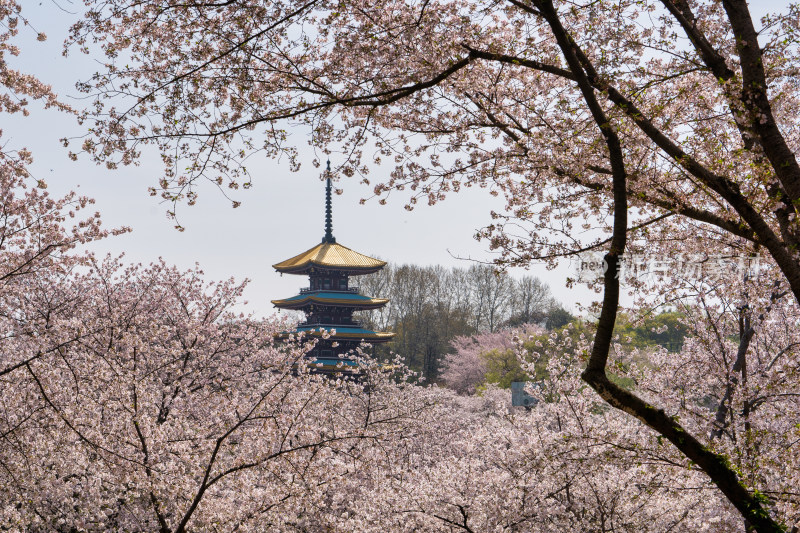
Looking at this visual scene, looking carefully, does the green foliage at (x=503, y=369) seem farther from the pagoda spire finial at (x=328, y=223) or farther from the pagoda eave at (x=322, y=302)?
the pagoda spire finial at (x=328, y=223)

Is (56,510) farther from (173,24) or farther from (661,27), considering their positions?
(661,27)

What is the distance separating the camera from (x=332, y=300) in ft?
122

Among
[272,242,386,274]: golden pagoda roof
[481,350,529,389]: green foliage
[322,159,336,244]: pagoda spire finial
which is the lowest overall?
[481,350,529,389]: green foliage

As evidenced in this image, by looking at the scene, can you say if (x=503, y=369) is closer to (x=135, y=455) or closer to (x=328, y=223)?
(x=328, y=223)

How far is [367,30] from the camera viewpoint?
17.7 ft

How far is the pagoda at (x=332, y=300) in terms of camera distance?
36469 millimetres

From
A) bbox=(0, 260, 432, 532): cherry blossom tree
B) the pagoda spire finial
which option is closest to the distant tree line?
the pagoda spire finial


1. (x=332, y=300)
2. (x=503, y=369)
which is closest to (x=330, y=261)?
(x=332, y=300)

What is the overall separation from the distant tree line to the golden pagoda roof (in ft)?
20.9

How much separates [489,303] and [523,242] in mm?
43678

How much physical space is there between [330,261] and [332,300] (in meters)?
3.17

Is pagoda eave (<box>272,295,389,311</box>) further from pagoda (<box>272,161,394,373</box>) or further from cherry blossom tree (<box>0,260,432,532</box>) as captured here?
cherry blossom tree (<box>0,260,432,532</box>)

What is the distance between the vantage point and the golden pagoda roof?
3903 centimetres

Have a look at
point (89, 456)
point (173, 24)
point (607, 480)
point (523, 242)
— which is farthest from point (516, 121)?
point (89, 456)
